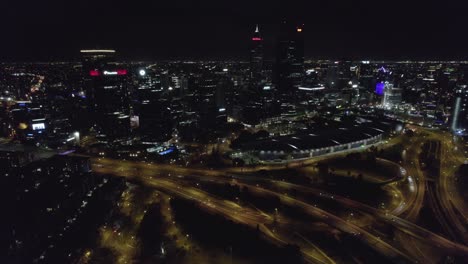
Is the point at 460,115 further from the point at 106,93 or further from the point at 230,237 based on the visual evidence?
the point at 106,93

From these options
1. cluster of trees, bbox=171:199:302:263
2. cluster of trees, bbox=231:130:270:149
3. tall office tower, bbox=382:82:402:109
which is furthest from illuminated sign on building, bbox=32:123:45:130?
tall office tower, bbox=382:82:402:109

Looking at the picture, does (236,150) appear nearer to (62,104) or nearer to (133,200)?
(133,200)

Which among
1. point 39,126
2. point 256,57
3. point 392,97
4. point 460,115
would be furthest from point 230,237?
point 256,57

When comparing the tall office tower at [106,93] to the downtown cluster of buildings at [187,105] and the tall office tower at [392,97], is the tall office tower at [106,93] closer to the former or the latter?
the downtown cluster of buildings at [187,105]

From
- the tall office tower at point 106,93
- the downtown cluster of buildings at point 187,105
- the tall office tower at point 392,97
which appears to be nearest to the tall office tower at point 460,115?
the downtown cluster of buildings at point 187,105

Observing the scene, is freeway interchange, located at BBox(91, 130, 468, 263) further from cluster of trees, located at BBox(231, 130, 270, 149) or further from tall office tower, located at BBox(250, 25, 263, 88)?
tall office tower, located at BBox(250, 25, 263, 88)

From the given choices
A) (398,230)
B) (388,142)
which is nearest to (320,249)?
(398,230)
